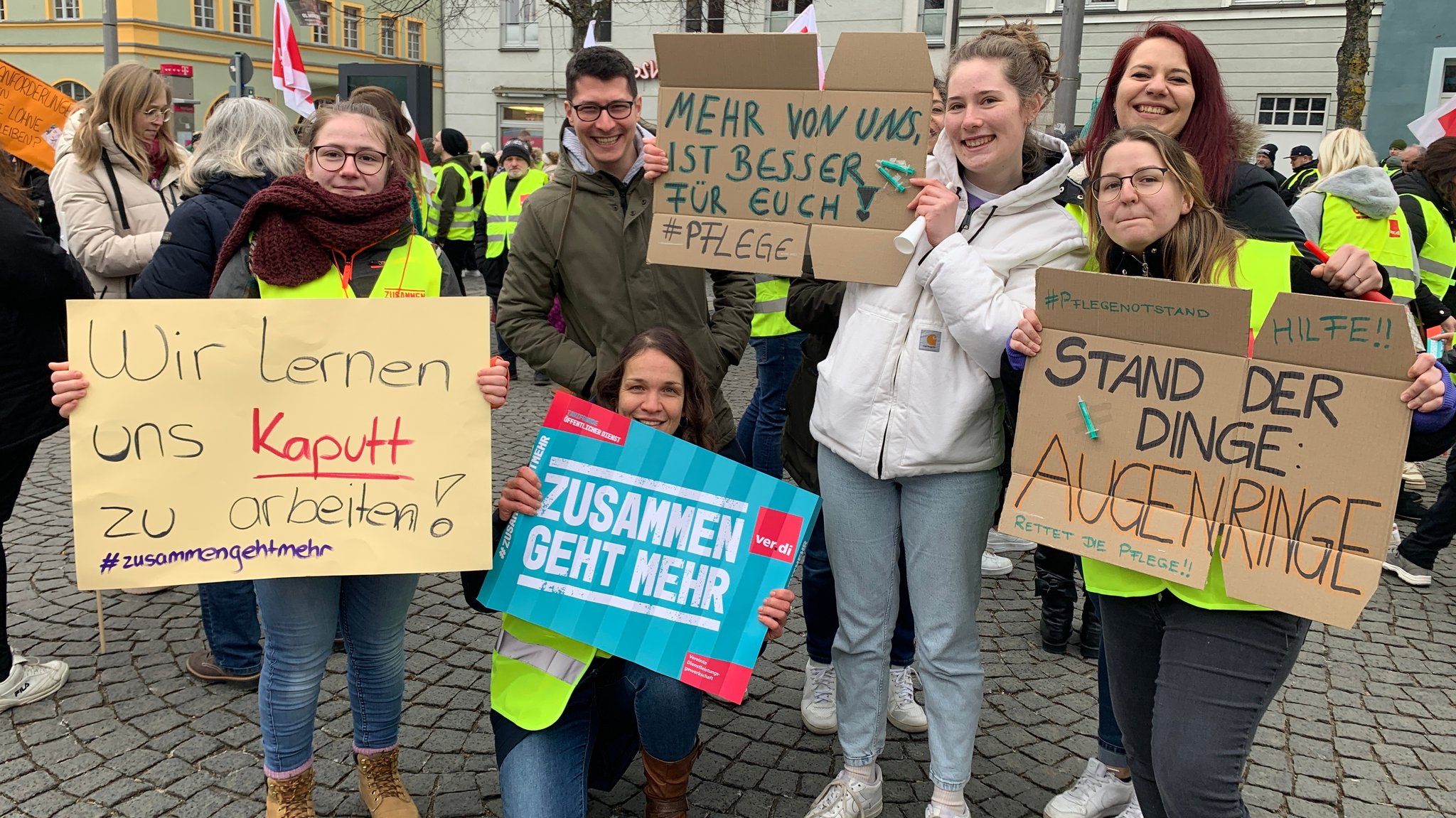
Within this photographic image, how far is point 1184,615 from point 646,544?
129 centimetres

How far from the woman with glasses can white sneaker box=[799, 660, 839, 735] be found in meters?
1.28

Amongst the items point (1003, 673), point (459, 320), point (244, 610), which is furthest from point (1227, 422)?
point (244, 610)

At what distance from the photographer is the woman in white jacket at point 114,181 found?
13.5 ft

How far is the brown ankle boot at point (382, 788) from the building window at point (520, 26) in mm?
30646

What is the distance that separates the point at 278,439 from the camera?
248cm

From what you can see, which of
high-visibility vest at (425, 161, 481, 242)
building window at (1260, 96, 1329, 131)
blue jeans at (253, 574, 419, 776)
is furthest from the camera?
building window at (1260, 96, 1329, 131)

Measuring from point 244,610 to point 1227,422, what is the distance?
320 centimetres

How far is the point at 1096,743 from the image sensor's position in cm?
344

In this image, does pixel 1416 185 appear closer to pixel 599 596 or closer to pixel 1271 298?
pixel 1271 298

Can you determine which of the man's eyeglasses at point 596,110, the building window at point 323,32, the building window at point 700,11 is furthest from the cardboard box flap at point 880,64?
the building window at point 323,32

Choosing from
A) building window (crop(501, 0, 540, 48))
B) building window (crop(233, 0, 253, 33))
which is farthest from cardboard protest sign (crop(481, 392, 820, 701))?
building window (crop(233, 0, 253, 33))

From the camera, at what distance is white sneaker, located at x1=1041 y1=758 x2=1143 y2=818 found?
298 cm

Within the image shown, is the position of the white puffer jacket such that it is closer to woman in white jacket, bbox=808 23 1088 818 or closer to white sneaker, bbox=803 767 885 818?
woman in white jacket, bbox=808 23 1088 818

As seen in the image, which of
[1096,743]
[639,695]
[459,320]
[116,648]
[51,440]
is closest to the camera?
[459,320]
